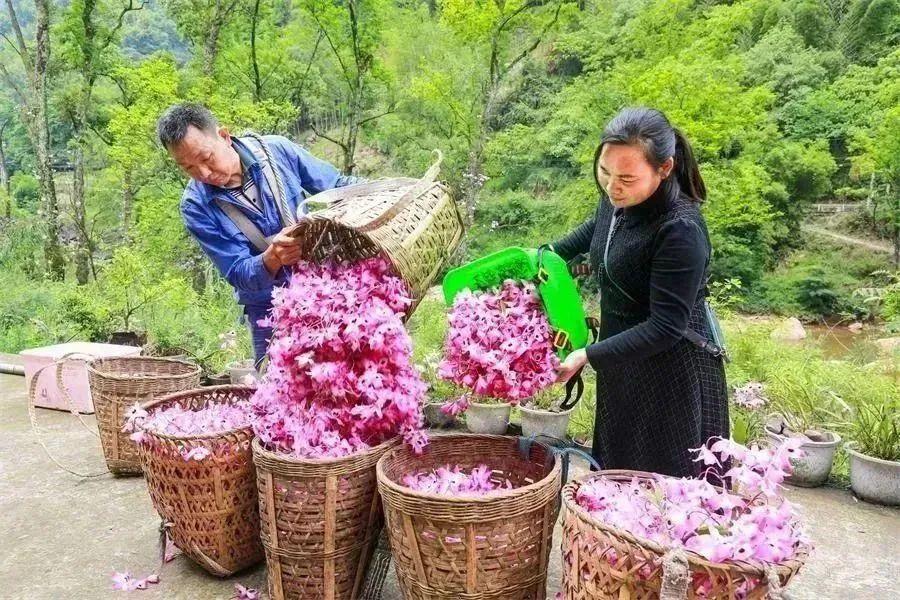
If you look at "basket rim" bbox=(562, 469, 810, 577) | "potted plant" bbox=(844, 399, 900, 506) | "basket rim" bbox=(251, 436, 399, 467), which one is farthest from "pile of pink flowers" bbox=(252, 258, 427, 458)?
"potted plant" bbox=(844, 399, 900, 506)

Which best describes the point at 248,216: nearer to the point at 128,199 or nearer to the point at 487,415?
the point at 487,415

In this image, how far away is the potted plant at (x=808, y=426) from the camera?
3400 mm

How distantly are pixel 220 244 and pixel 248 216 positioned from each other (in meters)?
0.15

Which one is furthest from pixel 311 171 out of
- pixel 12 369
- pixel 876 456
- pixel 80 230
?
pixel 80 230

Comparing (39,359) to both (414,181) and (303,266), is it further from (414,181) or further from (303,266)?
(414,181)

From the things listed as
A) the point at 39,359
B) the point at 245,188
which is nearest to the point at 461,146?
the point at 39,359

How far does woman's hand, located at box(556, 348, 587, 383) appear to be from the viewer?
1.75m

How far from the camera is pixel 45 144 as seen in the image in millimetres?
10336

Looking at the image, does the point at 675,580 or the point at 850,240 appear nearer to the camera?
the point at 675,580

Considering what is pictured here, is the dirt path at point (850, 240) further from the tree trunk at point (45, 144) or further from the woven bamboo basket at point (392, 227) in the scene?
the woven bamboo basket at point (392, 227)

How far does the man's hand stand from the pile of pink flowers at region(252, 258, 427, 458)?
4.2 inches

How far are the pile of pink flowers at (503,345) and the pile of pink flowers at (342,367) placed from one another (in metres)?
0.17

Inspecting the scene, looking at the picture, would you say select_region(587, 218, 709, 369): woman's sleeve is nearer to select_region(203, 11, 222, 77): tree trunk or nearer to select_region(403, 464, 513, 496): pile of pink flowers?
select_region(403, 464, 513, 496): pile of pink flowers

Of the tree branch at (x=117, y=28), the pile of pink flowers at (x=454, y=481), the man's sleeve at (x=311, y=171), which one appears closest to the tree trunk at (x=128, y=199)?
the tree branch at (x=117, y=28)
